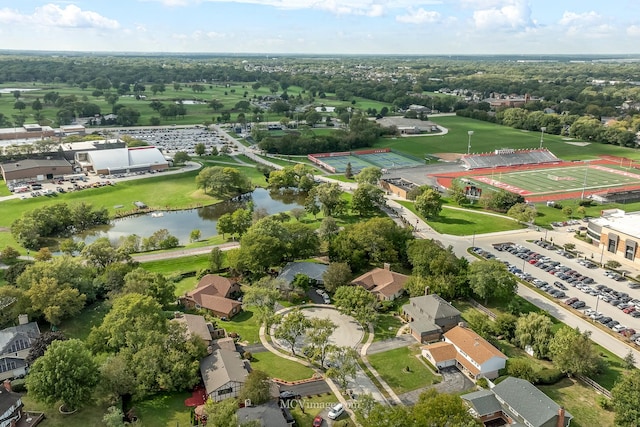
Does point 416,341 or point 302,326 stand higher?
point 302,326

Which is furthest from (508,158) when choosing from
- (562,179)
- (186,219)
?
(186,219)

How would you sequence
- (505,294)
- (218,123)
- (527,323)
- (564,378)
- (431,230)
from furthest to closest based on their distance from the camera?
(218,123)
(431,230)
(505,294)
(527,323)
(564,378)

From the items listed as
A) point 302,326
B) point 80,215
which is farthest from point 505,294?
point 80,215

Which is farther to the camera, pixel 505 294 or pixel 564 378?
pixel 505 294

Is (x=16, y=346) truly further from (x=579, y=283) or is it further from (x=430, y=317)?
(x=579, y=283)

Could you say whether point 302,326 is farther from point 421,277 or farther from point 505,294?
point 505,294

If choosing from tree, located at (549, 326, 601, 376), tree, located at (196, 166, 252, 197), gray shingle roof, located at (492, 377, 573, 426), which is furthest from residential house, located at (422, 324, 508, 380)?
tree, located at (196, 166, 252, 197)

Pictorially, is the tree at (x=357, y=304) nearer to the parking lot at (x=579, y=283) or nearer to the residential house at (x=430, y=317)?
the residential house at (x=430, y=317)
